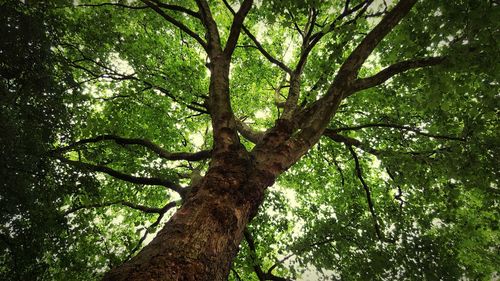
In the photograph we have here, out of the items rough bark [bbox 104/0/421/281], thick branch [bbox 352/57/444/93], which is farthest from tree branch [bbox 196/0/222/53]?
thick branch [bbox 352/57/444/93]

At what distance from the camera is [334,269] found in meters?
7.47

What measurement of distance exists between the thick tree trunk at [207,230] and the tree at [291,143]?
0.5 inches

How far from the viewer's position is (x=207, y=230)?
2.32 meters

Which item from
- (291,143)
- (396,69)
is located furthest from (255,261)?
(396,69)

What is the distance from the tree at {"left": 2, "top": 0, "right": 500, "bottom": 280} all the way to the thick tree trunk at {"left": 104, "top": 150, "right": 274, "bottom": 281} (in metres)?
0.01

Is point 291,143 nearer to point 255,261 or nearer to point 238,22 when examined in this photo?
point 238,22

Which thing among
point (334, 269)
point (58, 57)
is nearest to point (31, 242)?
point (58, 57)

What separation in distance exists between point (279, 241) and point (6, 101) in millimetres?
7758

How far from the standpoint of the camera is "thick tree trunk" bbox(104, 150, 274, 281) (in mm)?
1853

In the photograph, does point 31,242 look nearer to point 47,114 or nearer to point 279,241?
point 47,114

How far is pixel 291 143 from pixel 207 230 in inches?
80.5

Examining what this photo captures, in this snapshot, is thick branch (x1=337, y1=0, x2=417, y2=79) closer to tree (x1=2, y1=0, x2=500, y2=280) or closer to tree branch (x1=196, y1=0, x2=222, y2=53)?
tree (x1=2, y1=0, x2=500, y2=280)

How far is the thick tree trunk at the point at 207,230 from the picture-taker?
1.85 m

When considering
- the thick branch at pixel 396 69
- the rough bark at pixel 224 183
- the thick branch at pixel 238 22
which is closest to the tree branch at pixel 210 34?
the rough bark at pixel 224 183
